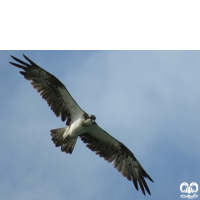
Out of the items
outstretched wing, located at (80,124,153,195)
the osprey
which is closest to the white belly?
the osprey

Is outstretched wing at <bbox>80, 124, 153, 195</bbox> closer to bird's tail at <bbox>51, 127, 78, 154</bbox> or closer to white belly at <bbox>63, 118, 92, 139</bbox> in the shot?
white belly at <bbox>63, 118, 92, 139</bbox>

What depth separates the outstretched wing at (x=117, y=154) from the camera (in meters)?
12.0

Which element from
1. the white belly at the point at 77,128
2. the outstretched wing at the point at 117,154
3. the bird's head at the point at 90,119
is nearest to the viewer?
the bird's head at the point at 90,119

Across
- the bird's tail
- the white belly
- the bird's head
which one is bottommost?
the bird's tail

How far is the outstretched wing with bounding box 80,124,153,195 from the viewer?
12047 millimetres

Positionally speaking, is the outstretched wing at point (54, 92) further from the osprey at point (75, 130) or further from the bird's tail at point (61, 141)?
→ the bird's tail at point (61, 141)

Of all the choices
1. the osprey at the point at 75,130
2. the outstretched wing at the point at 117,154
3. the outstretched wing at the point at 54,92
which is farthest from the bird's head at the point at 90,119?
the outstretched wing at the point at 117,154

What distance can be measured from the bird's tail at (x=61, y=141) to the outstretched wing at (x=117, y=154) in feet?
2.48
